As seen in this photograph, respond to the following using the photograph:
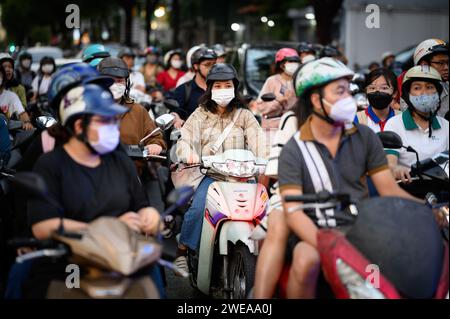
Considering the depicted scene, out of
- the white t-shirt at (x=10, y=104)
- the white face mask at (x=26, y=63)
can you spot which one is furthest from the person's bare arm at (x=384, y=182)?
the white face mask at (x=26, y=63)

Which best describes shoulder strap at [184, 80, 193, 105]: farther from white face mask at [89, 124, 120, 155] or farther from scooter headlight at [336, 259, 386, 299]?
scooter headlight at [336, 259, 386, 299]

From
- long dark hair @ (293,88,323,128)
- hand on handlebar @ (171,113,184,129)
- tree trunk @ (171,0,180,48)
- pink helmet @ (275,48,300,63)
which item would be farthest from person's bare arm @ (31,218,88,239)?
tree trunk @ (171,0,180,48)

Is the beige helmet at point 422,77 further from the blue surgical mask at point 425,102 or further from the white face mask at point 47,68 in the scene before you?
the white face mask at point 47,68

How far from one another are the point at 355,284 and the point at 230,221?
8.67 ft

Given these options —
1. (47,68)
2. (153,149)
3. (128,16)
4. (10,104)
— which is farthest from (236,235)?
(128,16)

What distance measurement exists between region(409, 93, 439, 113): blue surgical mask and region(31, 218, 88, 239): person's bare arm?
118 inches

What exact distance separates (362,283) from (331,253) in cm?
25

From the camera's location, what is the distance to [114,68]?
8.00 metres

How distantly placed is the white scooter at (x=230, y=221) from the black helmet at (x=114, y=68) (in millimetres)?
1062

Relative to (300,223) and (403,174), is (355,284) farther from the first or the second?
(403,174)

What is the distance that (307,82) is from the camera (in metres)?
5.55

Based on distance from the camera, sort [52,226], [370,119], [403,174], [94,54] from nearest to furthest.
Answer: [52,226] < [403,174] < [370,119] < [94,54]
